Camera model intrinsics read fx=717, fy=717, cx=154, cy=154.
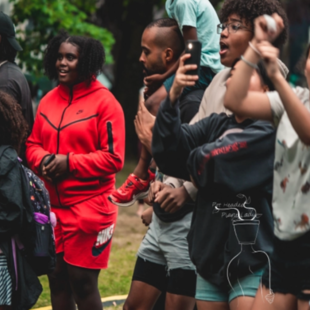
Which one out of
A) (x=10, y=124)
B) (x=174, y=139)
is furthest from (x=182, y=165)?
(x=10, y=124)

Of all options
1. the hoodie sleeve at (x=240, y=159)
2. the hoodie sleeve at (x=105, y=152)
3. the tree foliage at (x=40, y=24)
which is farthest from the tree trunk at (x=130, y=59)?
the hoodie sleeve at (x=240, y=159)

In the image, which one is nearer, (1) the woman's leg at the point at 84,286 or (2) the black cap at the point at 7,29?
(1) the woman's leg at the point at 84,286

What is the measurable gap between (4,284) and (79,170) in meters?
1.09

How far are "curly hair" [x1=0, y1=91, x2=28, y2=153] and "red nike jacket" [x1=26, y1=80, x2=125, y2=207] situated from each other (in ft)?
1.85

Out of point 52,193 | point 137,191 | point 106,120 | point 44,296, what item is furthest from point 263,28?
point 44,296

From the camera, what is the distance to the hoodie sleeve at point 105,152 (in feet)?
17.0

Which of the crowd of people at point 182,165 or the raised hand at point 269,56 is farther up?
the raised hand at point 269,56

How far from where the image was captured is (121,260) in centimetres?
855

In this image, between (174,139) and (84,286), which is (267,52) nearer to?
(174,139)

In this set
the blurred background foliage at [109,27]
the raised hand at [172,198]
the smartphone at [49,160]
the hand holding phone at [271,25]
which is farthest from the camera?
the blurred background foliage at [109,27]

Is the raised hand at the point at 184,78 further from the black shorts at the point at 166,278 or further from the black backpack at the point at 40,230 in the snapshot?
the black backpack at the point at 40,230

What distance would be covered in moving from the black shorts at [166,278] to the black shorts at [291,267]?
3.91 feet

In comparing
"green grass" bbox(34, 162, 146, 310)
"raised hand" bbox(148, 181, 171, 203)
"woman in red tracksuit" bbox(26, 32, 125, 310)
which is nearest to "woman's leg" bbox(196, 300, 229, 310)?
"raised hand" bbox(148, 181, 171, 203)

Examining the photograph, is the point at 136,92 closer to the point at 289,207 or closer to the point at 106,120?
the point at 106,120
